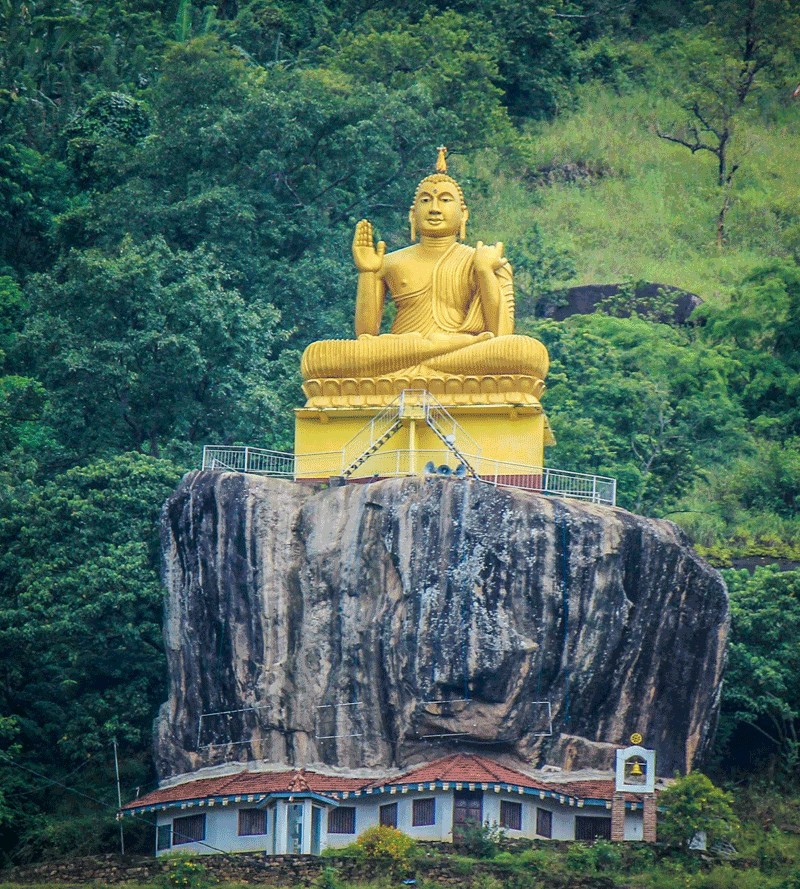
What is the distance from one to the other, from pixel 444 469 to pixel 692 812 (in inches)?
264

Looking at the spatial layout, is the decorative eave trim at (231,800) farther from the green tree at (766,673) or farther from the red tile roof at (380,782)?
the green tree at (766,673)

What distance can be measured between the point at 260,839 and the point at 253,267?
17.0m

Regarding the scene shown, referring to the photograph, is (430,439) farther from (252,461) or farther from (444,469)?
(252,461)

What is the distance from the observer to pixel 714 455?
147 feet

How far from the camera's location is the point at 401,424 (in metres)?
35.6

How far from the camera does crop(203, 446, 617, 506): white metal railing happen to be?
35.3 meters

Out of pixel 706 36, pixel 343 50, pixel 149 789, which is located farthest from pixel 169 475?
pixel 706 36

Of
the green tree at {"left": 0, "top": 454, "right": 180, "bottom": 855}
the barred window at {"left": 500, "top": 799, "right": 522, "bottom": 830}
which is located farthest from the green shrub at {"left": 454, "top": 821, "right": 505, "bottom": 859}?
the green tree at {"left": 0, "top": 454, "right": 180, "bottom": 855}

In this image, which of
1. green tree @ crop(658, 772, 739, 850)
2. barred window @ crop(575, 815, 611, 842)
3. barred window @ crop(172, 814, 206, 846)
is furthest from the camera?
barred window @ crop(172, 814, 206, 846)

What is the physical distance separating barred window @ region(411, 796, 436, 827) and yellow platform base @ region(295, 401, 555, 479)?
527cm

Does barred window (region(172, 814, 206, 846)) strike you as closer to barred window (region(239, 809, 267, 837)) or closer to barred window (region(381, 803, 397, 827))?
barred window (region(239, 809, 267, 837))

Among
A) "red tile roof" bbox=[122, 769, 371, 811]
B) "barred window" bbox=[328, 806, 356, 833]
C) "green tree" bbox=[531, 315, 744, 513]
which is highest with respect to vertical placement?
"green tree" bbox=[531, 315, 744, 513]

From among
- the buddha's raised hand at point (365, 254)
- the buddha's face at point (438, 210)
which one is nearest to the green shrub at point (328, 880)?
the buddha's raised hand at point (365, 254)

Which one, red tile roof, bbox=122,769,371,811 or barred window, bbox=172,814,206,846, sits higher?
red tile roof, bbox=122,769,371,811
